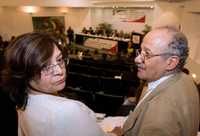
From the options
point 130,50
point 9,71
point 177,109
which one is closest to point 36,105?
point 9,71

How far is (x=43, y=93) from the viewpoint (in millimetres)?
942

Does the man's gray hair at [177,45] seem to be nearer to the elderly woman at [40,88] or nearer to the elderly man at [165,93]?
the elderly man at [165,93]

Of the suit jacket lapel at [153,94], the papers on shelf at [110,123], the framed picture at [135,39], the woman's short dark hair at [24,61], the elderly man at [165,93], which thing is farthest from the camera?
the framed picture at [135,39]

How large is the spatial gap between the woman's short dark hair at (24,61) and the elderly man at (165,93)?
63 cm

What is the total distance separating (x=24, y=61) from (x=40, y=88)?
0.46 feet

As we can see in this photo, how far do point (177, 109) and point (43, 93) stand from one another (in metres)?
0.69

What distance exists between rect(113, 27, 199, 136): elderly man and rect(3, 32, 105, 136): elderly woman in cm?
40

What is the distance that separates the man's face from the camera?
4.28ft

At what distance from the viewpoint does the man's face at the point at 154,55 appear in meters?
1.30

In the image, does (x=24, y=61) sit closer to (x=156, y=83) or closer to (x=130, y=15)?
(x=156, y=83)

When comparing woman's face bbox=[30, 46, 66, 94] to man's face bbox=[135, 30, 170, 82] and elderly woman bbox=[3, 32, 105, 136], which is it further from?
man's face bbox=[135, 30, 170, 82]

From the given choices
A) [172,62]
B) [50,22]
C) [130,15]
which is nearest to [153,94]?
[172,62]

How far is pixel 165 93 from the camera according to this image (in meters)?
1.23

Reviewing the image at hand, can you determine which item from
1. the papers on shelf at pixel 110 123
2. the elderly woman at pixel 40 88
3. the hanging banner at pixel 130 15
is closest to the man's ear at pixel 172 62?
the elderly woman at pixel 40 88
